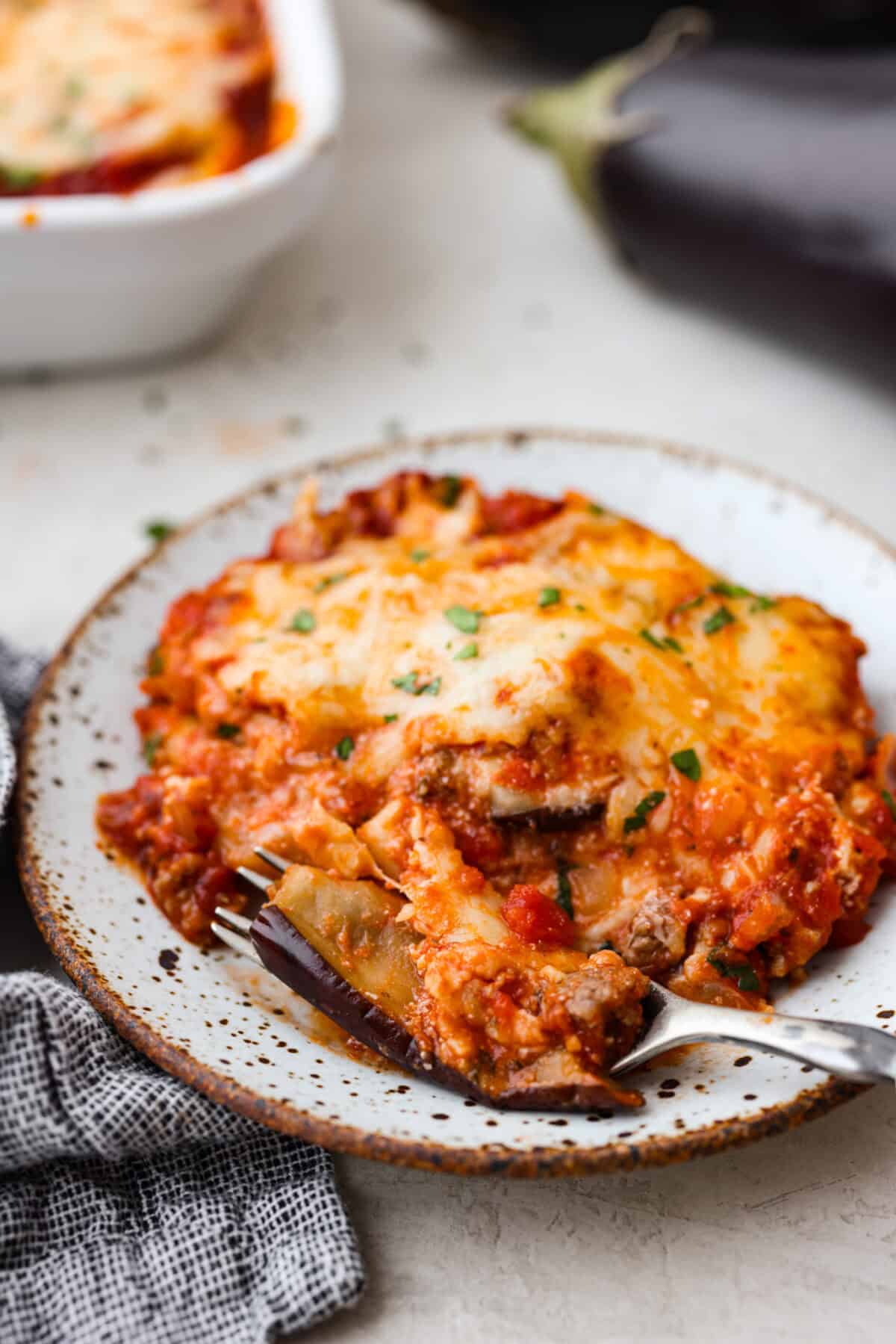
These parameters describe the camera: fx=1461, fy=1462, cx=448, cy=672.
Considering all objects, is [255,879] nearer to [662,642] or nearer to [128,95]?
[662,642]

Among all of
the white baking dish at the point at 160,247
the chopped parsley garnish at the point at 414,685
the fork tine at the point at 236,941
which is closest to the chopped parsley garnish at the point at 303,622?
the chopped parsley garnish at the point at 414,685

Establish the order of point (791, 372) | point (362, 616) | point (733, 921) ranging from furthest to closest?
point (791, 372)
point (362, 616)
point (733, 921)

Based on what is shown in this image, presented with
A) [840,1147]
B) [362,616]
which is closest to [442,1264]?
[840,1147]

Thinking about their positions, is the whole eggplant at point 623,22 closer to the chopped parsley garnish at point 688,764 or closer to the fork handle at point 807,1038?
the chopped parsley garnish at point 688,764

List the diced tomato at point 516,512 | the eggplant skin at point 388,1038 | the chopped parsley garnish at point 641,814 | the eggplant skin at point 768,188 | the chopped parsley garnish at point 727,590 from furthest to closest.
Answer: the eggplant skin at point 768,188 → the diced tomato at point 516,512 → the chopped parsley garnish at point 727,590 → the chopped parsley garnish at point 641,814 → the eggplant skin at point 388,1038

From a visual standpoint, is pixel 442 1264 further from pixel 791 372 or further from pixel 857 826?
pixel 791 372

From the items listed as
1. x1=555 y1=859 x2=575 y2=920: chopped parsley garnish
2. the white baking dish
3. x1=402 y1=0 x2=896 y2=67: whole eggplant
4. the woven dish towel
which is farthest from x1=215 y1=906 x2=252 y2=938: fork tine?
x1=402 y1=0 x2=896 y2=67: whole eggplant

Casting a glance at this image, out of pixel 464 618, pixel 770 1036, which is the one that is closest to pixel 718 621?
pixel 464 618
